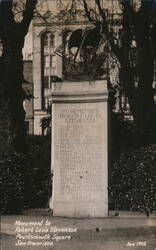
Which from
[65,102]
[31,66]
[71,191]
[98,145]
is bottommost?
[71,191]

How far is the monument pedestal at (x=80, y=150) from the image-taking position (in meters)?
10.2

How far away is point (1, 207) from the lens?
35.7ft

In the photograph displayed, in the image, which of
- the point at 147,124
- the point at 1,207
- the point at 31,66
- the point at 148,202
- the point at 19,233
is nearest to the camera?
the point at 19,233

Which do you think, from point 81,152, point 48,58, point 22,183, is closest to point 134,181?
point 81,152

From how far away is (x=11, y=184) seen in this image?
11117 mm

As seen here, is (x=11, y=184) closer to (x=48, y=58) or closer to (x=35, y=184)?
(x=35, y=184)

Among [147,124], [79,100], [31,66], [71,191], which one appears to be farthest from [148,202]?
[31,66]

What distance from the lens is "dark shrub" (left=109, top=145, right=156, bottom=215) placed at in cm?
1025

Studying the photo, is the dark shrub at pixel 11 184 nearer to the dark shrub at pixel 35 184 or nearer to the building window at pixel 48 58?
the dark shrub at pixel 35 184

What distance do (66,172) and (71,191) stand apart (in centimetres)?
35

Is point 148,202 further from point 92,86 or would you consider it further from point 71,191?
point 92,86

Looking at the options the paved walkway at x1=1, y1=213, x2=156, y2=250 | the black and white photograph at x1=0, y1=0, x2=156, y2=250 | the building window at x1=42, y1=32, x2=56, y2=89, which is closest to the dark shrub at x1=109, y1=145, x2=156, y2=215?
the black and white photograph at x1=0, y1=0, x2=156, y2=250

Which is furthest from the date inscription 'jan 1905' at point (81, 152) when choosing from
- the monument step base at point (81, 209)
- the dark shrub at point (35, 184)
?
the dark shrub at point (35, 184)

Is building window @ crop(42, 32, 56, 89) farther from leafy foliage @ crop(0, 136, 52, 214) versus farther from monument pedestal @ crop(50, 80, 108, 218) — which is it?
monument pedestal @ crop(50, 80, 108, 218)
